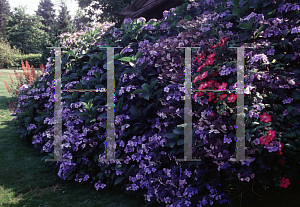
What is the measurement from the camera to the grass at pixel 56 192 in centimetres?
231

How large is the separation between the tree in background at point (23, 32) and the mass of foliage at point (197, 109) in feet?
88.8

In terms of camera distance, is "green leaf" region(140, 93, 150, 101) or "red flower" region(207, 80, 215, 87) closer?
"red flower" region(207, 80, 215, 87)

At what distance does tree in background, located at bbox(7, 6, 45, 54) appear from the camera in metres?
27.4

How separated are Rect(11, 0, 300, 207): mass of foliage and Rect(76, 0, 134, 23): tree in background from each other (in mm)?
9893

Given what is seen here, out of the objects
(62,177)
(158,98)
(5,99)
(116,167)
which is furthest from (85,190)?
(5,99)

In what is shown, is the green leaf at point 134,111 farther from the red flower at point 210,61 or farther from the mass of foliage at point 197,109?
the red flower at point 210,61

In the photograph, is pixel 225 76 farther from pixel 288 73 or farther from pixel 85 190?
pixel 85 190

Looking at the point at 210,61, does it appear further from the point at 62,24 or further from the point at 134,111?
the point at 62,24

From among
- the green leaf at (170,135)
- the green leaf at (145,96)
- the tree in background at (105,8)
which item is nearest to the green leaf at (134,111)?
the green leaf at (145,96)

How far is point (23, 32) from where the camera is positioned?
27.8 metres

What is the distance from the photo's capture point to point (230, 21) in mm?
2906

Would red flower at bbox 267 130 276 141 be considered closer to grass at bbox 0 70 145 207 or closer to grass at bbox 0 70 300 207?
grass at bbox 0 70 300 207

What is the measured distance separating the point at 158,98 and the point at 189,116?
1.56ft

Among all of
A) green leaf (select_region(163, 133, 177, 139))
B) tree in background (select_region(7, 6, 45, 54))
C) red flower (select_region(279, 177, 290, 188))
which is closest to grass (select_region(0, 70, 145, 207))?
green leaf (select_region(163, 133, 177, 139))
